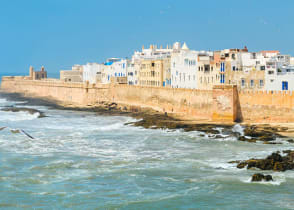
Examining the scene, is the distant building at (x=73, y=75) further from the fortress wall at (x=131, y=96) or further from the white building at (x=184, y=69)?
the white building at (x=184, y=69)

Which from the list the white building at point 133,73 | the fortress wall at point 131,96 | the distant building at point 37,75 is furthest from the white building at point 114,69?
the distant building at point 37,75

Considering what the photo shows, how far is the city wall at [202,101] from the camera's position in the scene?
1718 inches

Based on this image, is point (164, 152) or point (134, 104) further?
point (134, 104)

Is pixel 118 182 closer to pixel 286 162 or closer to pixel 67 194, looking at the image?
pixel 67 194

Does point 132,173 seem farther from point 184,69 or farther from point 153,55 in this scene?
point 153,55

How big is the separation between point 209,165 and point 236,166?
1.57 metres

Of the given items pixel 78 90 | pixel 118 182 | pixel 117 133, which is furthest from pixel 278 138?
pixel 78 90

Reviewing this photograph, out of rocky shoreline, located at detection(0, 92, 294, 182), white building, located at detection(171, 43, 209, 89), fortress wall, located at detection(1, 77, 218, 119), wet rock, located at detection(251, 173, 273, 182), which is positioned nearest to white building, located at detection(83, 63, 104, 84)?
fortress wall, located at detection(1, 77, 218, 119)

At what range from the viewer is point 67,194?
2417 cm

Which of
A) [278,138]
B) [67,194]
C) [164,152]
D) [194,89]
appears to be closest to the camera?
[67,194]

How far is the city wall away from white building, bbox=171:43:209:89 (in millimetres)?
2430

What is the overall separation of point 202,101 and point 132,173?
74.7 ft

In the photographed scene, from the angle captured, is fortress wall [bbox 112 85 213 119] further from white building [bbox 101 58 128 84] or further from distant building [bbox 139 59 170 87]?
white building [bbox 101 58 128 84]

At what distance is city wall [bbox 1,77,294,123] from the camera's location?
143 ft
